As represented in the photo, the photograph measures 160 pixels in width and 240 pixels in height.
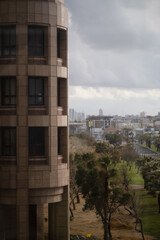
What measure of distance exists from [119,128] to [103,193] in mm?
953

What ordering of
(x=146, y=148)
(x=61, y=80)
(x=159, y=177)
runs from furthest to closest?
(x=146, y=148) → (x=159, y=177) → (x=61, y=80)

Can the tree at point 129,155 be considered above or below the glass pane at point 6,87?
below

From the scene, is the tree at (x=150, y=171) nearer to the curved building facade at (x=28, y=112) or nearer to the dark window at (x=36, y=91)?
the curved building facade at (x=28, y=112)

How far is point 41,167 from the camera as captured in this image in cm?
309

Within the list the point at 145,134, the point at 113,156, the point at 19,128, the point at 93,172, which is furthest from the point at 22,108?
the point at 145,134

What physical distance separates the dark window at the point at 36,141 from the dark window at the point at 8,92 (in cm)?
31

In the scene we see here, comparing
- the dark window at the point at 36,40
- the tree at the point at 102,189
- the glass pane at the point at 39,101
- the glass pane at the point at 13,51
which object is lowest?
the tree at the point at 102,189

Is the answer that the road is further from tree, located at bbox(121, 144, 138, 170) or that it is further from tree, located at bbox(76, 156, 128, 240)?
tree, located at bbox(76, 156, 128, 240)

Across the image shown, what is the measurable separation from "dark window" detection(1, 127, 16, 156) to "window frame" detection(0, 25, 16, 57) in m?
0.68

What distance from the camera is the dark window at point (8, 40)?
10.1 feet

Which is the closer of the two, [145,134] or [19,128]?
[19,128]

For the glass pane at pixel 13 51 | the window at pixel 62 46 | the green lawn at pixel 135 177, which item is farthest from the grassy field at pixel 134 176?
the glass pane at pixel 13 51

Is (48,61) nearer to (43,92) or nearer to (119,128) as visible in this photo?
(43,92)

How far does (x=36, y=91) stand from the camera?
3080 millimetres
